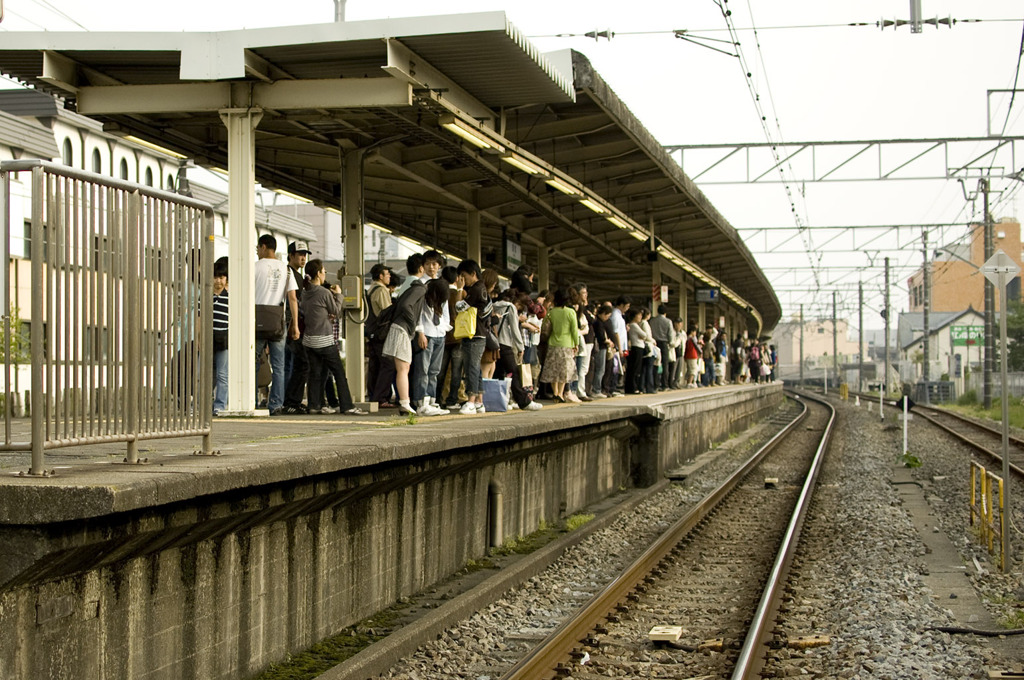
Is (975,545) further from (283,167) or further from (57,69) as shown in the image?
(57,69)

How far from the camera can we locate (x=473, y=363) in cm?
1253

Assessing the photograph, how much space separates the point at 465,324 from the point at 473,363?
0.48 m

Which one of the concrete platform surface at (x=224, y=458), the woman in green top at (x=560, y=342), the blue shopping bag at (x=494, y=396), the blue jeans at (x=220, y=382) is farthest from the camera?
the woman in green top at (x=560, y=342)

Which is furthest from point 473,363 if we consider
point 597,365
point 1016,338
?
point 1016,338

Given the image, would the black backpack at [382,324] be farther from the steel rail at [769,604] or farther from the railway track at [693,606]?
the steel rail at [769,604]

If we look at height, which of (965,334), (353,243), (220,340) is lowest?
(220,340)

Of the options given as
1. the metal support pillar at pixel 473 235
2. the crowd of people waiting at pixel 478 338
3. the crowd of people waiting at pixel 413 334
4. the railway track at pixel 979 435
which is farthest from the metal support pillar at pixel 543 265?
the railway track at pixel 979 435

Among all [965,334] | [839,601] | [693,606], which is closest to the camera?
[693,606]

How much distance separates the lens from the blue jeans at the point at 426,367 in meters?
11.5

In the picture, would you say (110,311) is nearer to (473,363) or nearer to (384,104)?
(384,104)

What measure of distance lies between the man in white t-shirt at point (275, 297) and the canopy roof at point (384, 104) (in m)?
1.29

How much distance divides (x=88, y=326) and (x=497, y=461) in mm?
5984

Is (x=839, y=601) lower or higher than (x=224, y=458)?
lower

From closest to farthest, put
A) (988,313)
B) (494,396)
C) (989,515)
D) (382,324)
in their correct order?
(382,324) → (989,515) → (494,396) → (988,313)
